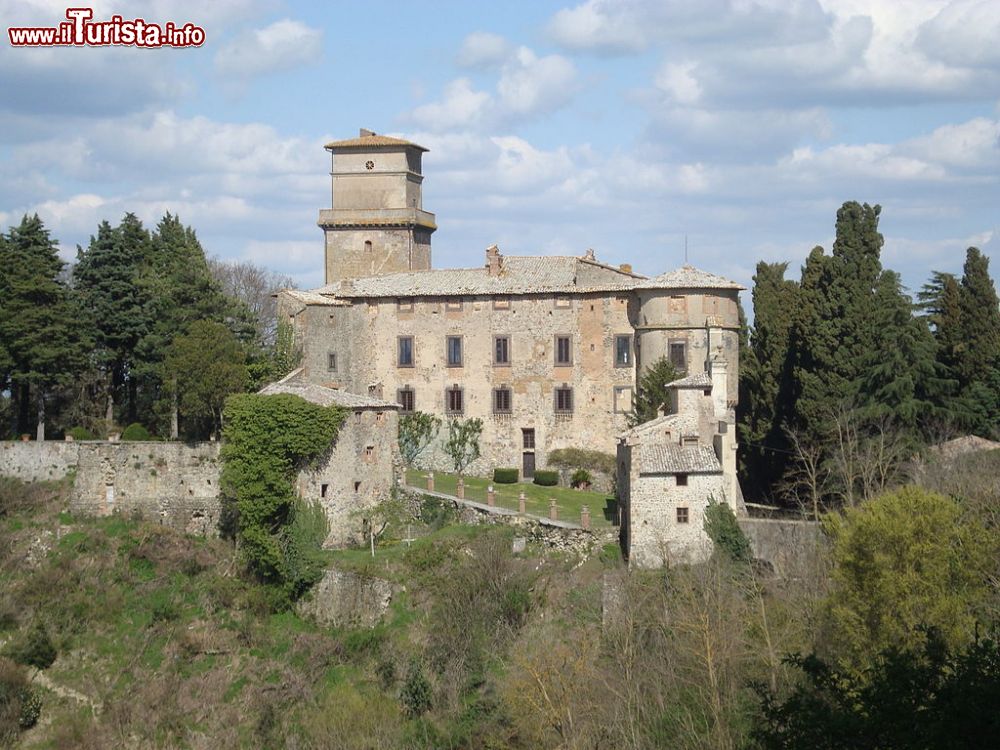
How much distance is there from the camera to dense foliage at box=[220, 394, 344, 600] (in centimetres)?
3803

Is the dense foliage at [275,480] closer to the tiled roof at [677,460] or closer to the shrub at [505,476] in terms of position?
the tiled roof at [677,460]

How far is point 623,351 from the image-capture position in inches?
1850

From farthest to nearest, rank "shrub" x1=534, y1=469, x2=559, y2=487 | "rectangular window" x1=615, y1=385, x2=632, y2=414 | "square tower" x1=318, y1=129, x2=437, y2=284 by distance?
"square tower" x1=318, y1=129, x2=437, y2=284 < "rectangular window" x1=615, y1=385, x2=632, y2=414 < "shrub" x1=534, y1=469, x2=559, y2=487

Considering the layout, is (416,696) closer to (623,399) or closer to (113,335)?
(623,399)

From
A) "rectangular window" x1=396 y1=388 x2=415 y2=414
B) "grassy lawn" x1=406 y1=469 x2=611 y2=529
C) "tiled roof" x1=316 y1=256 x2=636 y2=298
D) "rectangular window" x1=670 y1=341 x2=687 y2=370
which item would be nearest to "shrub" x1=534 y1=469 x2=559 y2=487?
"grassy lawn" x1=406 y1=469 x2=611 y2=529

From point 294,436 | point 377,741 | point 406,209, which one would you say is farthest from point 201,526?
point 406,209

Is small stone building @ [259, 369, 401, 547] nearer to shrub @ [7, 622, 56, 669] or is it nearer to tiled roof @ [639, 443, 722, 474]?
shrub @ [7, 622, 56, 669]

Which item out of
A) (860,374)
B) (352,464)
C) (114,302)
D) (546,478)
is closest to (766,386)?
(860,374)

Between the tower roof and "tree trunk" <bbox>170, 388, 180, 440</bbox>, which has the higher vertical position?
the tower roof

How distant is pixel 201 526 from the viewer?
40.5 meters

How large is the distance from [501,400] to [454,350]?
241 cm

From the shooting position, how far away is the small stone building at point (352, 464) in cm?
3912

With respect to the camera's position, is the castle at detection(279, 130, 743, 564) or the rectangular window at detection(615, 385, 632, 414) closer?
the castle at detection(279, 130, 743, 564)

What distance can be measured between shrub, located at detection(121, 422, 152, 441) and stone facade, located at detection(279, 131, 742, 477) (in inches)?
239
